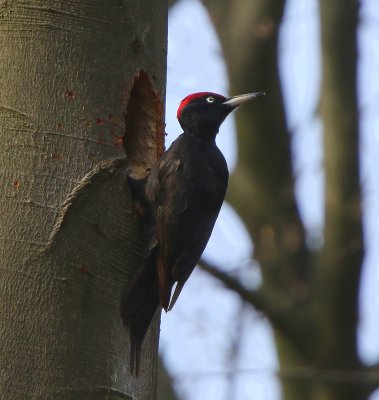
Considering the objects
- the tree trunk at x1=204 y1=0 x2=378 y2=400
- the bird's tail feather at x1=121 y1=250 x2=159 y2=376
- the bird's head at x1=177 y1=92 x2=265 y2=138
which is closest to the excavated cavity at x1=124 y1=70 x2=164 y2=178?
the bird's tail feather at x1=121 y1=250 x2=159 y2=376

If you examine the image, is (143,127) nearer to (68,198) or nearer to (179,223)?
(179,223)

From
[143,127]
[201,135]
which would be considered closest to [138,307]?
[143,127]

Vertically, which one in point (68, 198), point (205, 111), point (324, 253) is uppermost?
point (324, 253)

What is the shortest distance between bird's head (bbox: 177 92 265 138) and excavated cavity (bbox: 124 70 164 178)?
57cm

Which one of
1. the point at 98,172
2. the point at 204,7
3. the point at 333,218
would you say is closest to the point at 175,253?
the point at 98,172

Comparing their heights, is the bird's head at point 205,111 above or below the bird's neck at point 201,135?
above

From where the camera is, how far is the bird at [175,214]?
125 inches

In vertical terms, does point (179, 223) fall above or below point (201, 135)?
below

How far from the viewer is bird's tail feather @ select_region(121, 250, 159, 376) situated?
307 centimetres

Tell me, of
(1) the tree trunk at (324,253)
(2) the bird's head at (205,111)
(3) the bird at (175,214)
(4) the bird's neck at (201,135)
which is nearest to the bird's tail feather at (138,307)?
(3) the bird at (175,214)

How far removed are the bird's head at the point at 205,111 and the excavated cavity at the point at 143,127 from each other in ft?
1.86

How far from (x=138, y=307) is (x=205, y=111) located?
60.0 inches

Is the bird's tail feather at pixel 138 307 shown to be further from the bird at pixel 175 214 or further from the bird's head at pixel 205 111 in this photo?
the bird's head at pixel 205 111

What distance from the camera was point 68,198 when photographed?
3062 mm
